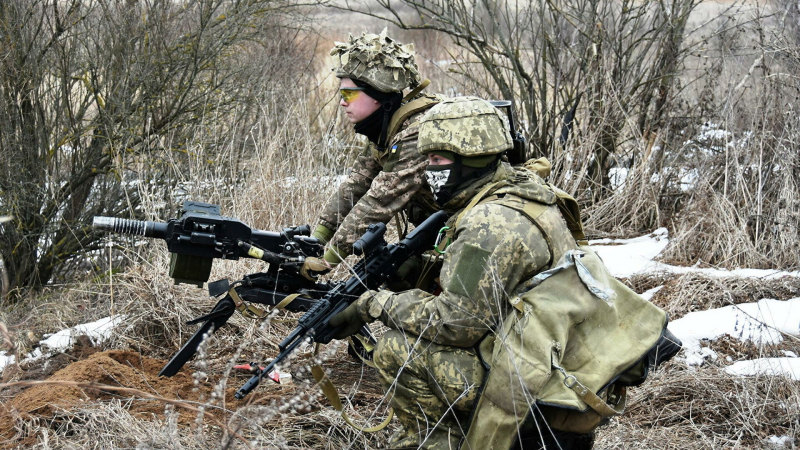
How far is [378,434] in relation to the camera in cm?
350

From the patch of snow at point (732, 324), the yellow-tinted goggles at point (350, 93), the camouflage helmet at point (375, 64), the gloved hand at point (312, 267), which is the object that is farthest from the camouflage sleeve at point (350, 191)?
the patch of snow at point (732, 324)

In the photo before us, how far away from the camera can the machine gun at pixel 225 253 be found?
3193 millimetres

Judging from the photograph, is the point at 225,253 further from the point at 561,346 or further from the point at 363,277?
the point at 561,346

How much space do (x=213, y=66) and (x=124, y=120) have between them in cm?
101

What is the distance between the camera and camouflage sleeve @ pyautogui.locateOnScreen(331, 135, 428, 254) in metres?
4.04

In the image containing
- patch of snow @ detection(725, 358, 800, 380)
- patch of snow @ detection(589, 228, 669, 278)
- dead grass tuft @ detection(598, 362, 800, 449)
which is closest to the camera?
dead grass tuft @ detection(598, 362, 800, 449)

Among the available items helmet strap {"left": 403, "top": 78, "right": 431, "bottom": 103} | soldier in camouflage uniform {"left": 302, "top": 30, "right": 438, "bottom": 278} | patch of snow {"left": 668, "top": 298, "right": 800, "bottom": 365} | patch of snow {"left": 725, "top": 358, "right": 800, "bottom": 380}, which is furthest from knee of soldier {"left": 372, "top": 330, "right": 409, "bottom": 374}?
patch of snow {"left": 668, "top": 298, "right": 800, "bottom": 365}

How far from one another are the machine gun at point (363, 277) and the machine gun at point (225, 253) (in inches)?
9.4

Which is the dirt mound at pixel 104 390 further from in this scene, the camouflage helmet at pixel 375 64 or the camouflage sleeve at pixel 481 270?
the camouflage helmet at pixel 375 64

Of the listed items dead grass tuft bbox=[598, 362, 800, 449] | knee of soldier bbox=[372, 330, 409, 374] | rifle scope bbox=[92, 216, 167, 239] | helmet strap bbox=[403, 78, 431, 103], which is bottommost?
dead grass tuft bbox=[598, 362, 800, 449]

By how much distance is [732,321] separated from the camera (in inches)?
179

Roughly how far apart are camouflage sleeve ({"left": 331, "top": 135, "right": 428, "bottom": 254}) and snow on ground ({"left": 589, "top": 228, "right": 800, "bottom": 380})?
177 cm

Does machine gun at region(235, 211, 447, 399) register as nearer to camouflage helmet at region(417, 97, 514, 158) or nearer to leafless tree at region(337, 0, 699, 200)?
camouflage helmet at region(417, 97, 514, 158)

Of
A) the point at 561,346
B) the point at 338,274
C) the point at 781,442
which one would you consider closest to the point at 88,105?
the point at 338,274
